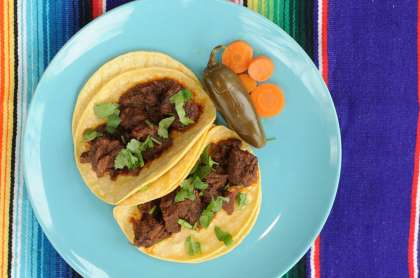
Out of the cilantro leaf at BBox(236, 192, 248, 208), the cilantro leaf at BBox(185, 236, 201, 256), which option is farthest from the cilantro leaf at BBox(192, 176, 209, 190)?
the cilantro leaf at BBox(185, 236, 201, 256)

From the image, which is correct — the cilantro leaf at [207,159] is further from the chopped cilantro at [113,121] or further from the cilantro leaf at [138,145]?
the chopped cilantro at [113,121]

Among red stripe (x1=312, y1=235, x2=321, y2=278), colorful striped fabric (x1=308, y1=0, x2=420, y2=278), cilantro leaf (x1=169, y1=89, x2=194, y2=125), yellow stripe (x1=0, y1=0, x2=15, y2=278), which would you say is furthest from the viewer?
red stripe (x1=312, y1=235, x2=321, y2=278)

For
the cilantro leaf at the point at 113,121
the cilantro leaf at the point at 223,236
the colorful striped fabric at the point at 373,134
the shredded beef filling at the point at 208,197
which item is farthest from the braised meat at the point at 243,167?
the colorful striped fabric at the point at 373,134

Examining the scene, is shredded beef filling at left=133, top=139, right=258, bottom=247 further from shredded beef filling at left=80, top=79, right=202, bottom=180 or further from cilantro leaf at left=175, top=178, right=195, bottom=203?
shredded beef filling at left=80, top=79, right=202, bottom=180

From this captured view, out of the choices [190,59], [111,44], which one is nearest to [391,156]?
[190,59]

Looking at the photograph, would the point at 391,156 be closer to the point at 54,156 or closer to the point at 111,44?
the point at 111,44

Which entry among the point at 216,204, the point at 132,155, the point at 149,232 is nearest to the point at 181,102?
the point at 132,155
